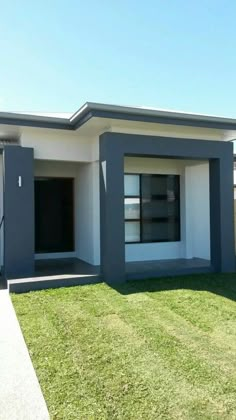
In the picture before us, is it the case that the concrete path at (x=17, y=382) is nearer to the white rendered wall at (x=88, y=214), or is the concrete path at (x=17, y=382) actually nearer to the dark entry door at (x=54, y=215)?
the white rendered wall at (x=88, y=214)

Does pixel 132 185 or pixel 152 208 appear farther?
pixel 152 208

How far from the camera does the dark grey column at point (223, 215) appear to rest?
8.84m

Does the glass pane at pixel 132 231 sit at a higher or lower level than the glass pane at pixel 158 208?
lower

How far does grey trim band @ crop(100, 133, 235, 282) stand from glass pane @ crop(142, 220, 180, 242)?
186 cm

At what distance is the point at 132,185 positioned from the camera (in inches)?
404

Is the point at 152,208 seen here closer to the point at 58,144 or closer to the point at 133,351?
the point at 58,144

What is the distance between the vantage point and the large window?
1024 centimetres

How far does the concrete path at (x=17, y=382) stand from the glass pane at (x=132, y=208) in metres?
5.67

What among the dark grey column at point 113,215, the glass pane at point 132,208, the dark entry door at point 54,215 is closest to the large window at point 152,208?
the glass pane at point 132,208

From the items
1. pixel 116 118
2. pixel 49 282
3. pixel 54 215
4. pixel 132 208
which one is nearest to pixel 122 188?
pixel 116 118

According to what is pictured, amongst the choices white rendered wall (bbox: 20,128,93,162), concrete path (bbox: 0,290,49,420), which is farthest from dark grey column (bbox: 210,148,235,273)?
concrete path (bbox: 0,290,49,420)

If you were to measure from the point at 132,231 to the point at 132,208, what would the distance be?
711mm

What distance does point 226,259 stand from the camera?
349 inches

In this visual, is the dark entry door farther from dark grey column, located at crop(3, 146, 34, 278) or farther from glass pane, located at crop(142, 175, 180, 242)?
dark grey column, located at crop(3, 146, 34, 278)
